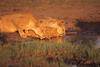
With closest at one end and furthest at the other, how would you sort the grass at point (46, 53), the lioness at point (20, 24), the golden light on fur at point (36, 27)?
the grass at point (46, 53) < the golden light on fur at point (36, 27) < the lioness at point (20, 24)

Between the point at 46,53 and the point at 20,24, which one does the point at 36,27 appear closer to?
the point at 20,24

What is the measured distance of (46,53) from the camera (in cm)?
1147

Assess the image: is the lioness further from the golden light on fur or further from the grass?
the grass

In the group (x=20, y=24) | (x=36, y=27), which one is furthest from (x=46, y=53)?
(x=20, y=24)

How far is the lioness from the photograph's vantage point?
13.5m

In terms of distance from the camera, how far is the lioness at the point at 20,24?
13.5 metres

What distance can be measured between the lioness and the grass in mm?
1121

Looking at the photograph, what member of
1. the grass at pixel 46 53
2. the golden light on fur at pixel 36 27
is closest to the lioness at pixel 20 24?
the golden light on fur at pixel 36 27

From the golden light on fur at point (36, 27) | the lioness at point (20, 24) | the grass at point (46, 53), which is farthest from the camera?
the lioness at point (20, 24)

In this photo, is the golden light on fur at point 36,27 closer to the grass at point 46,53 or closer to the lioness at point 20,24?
the lioness at point 20,24

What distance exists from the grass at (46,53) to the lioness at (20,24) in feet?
3.68

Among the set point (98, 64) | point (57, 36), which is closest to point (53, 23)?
point (57, 36)

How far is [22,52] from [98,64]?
217cm

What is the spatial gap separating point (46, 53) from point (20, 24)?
99.0 inches
